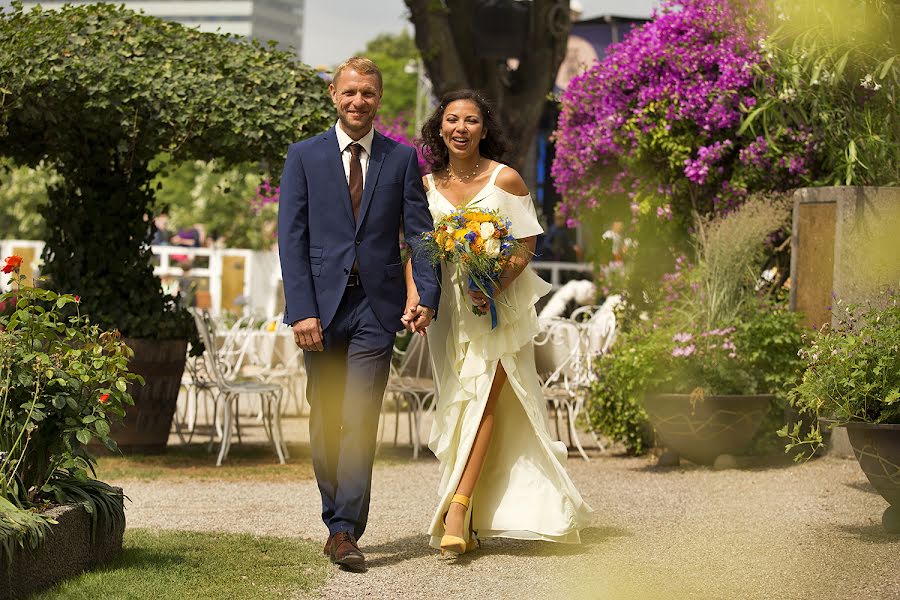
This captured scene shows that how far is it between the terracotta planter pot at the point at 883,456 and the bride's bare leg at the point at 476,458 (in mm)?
1590

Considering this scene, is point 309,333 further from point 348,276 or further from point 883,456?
point 883,456

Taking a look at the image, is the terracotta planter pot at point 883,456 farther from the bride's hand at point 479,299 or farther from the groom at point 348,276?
the groom at point 348,276

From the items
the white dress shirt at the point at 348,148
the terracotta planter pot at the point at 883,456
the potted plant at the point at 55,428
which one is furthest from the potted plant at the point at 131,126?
the terracotta planter pot at the point at 883,456

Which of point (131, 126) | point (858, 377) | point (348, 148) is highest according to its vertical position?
point (131, 126)

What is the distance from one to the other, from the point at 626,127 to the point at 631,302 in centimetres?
132

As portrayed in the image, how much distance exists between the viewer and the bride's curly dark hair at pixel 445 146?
6137mm

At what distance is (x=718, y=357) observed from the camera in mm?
8672

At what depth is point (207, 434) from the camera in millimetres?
11180

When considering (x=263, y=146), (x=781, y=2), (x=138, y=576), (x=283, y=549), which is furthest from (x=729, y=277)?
(x=138, y=576)

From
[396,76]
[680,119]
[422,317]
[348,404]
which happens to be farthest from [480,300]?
[396,76]

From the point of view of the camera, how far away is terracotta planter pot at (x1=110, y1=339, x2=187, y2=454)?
351 inches

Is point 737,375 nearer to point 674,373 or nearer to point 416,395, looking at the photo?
point 674,373

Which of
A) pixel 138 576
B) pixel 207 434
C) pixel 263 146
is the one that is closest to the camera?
pixel 138 576

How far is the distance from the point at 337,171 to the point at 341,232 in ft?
0.85
